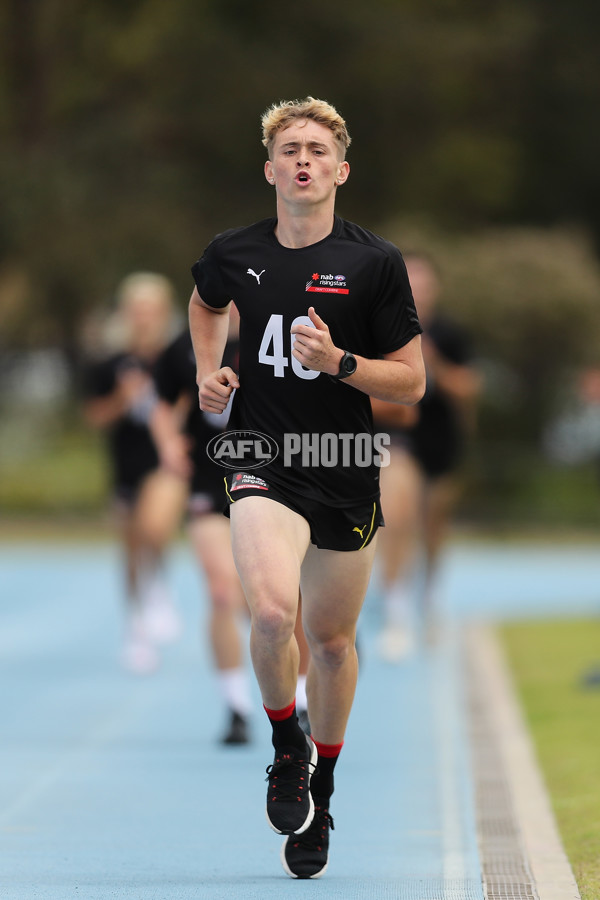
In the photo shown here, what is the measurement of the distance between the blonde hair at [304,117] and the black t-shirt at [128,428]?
6.34 m

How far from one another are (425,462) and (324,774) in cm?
746

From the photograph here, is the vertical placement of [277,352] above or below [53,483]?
above

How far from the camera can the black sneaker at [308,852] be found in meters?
4.95

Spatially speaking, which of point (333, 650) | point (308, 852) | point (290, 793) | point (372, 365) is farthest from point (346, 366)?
point (308, 852)

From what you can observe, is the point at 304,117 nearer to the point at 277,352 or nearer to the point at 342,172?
the point at 342,172

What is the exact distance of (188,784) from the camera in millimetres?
6855

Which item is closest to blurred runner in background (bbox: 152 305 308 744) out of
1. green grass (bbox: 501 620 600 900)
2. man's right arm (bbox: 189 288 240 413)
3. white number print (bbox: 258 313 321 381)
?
green grass (bbox: 501 620 600 900)

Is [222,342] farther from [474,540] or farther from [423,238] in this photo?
[423,238]

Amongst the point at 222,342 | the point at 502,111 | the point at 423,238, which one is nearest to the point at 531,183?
the point at 502,111

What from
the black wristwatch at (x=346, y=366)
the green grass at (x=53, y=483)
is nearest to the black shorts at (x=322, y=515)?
the black wristwatch at (x=346, y=366)

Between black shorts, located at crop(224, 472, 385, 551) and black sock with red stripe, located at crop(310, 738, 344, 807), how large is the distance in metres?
0.63

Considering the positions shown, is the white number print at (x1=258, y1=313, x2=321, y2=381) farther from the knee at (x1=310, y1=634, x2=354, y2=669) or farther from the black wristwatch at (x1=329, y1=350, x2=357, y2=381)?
the knee at (x1=310, y1=634, x2=354, y2=669)

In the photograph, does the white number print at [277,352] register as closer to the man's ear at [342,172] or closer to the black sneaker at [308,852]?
the man's ear at [342,172]

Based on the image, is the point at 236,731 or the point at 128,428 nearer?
the point at 236,731
